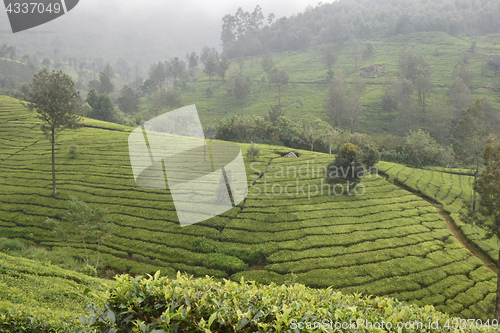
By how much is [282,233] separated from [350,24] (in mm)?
137295

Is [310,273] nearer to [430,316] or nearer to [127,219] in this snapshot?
[430,316]

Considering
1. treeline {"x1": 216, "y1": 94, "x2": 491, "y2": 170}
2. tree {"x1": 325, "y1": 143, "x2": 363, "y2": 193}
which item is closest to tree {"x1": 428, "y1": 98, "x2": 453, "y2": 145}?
treeline {"x1": 216, "y1": 94, "x2": 491, "y2": 170}

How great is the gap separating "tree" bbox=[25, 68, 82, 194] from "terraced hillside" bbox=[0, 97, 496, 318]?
478 cm

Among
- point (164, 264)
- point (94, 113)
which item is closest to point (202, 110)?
point (94, 113)

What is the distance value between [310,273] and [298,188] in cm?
1098

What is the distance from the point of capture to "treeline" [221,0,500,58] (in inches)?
4066

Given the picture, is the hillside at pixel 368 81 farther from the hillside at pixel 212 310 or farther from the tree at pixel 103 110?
the hillside at pixel 212 310

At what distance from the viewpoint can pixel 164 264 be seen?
49.1 ft

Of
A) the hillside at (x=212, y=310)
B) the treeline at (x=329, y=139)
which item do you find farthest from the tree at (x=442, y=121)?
the hillside at (x=212, y=310)

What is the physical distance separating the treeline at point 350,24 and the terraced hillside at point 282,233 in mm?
101586

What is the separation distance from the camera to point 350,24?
124 metres

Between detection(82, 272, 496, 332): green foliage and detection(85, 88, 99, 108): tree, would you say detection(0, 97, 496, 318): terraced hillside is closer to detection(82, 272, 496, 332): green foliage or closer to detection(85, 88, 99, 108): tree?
detection(82, 272, 496, 332): green foliage

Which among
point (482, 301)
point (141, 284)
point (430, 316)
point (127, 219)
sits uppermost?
point (141, 284)

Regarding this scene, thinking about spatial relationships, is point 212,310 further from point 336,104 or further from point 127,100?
point 127,100
